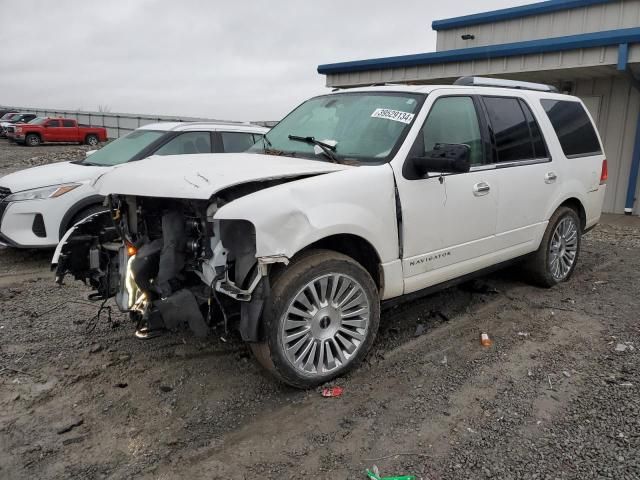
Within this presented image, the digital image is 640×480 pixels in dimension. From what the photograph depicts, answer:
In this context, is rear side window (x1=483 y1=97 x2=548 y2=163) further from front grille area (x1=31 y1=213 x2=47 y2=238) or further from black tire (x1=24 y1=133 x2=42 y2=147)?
black tire (x1=24 y1=133 x2=42 y2=147)

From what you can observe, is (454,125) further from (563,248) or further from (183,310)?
(183,310)

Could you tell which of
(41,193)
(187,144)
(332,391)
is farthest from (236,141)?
(332,391)

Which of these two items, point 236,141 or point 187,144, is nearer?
point 187,144

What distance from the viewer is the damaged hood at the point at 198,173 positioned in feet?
9.94

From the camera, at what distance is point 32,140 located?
28828mm

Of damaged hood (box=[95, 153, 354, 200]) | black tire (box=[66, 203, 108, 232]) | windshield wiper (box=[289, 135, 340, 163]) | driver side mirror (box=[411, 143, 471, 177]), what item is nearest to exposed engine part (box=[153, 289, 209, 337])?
damaged hood (box=[95, 153, 354, 200])

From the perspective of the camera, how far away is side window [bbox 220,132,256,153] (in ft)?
24.0

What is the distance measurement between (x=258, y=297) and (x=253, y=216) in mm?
492

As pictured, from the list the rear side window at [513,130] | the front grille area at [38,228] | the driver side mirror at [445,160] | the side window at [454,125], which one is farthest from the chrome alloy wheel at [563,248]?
the front grille area at [38,228]

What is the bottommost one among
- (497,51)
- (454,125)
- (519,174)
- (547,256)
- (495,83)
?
(547,256)

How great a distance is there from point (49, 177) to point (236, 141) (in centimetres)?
245

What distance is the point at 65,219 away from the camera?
6.02 meters

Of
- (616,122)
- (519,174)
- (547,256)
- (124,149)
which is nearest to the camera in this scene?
(519,174)

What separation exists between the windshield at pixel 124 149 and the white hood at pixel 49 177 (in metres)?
0.27
